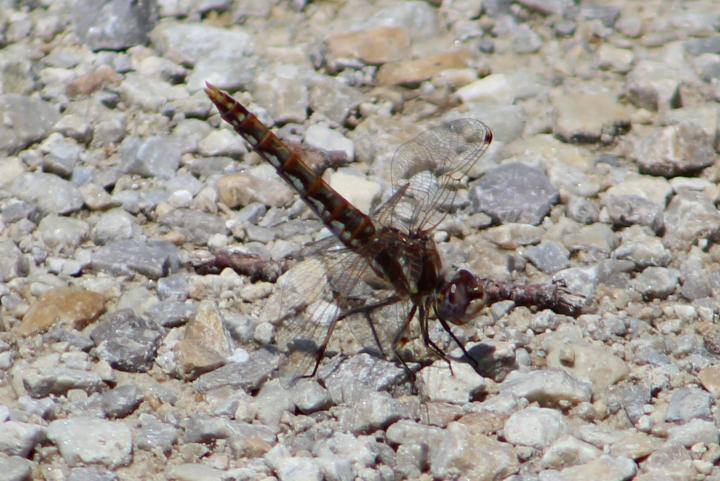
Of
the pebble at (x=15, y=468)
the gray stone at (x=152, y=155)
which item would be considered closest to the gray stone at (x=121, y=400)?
the pebble at (x=15, y=468)

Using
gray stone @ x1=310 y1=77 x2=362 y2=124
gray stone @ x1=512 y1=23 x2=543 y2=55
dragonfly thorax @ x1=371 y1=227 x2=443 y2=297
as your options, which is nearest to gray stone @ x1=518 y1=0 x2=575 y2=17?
gray stone @ x1=512 y1=23 x2=543 y2=55

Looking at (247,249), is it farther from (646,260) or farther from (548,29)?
(548,29)

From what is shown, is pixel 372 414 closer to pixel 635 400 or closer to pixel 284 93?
pixel 635 400

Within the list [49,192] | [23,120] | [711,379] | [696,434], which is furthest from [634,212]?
[23,120]

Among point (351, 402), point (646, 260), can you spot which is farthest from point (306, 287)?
point (646, 260)

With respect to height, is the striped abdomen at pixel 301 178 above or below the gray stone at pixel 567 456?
above

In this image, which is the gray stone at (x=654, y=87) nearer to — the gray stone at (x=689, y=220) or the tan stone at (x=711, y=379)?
the gray stone at (x=689, y=220)

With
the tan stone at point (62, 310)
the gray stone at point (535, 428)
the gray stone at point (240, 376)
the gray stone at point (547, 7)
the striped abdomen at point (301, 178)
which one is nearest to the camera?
the gray stone at point (535, 428)
